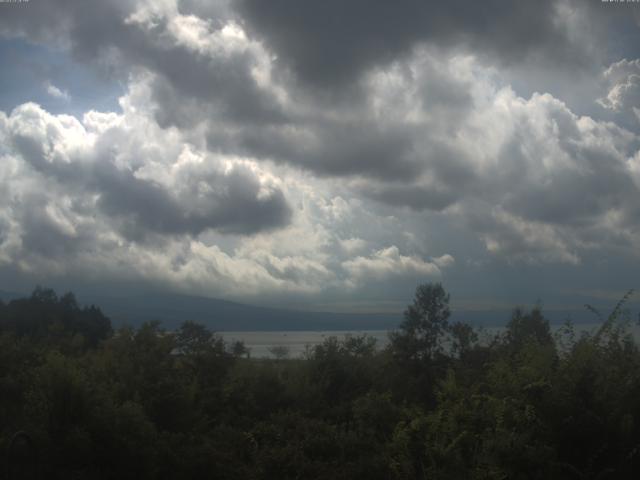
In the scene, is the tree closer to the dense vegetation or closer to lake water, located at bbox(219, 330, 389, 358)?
lake water, located at bbox(219, 330, 389, 358)

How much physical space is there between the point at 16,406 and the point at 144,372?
12.6 ft

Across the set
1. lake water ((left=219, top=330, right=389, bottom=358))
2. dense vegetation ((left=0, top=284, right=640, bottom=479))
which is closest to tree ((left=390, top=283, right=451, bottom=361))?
lake water ((left=219, top=330, right=389, bottom=358))

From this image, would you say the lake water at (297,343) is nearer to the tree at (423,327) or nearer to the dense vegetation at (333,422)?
the tree at (423,327)

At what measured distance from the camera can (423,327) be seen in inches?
1289

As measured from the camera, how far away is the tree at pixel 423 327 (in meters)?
31.9

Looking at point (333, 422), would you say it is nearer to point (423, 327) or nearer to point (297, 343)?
point (423, 327)

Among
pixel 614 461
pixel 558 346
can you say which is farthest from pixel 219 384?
pixel 614 461

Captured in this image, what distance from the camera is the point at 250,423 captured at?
70.3 feet

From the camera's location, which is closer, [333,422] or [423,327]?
[333,422]

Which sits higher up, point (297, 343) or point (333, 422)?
point (333, 422)

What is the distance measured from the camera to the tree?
31859mm

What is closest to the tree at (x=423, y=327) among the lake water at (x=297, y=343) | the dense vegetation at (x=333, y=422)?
the lake water at (x=297, y=343)

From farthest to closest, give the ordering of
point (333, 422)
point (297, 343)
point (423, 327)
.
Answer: point (297, 343) → point (423, 327) → point (333, 422)

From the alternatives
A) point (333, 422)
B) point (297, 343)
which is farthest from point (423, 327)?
point (297, 343)
